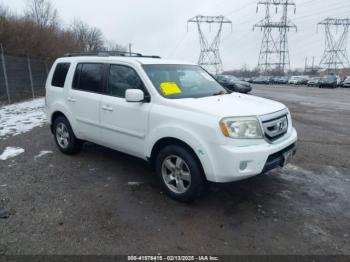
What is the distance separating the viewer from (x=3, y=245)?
121 inches

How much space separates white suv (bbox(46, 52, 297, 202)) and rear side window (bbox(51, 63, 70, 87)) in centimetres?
4

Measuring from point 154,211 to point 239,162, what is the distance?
124 centimetres

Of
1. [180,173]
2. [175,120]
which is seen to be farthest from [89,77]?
[180,173]

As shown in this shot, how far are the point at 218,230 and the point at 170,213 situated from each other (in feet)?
2.15

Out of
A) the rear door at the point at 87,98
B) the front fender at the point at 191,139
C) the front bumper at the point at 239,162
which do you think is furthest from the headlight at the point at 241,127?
the rear door at the point at 87,98

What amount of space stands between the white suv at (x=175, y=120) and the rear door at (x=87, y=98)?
2 centimetres

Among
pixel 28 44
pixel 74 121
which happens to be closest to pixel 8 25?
pixel 28 44

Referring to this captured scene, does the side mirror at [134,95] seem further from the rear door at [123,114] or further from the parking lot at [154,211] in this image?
the parking lot at [154,211]

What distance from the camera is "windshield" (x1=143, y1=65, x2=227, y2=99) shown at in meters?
4.30

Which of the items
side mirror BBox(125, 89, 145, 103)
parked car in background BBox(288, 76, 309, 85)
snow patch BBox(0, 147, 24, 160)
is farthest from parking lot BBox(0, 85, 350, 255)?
parked car in background BBox(288, 76, 309, 85)

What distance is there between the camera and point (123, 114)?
4.48 meters

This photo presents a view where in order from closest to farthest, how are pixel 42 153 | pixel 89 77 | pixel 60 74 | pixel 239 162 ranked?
pixel 239 162, pixel 89 77, pixel 60 74, pixel 42 153

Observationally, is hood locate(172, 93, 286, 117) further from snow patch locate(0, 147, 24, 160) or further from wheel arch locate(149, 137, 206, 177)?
snow patch locate(0, 147, 24, 160)

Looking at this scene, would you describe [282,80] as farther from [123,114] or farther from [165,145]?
[165,145]
